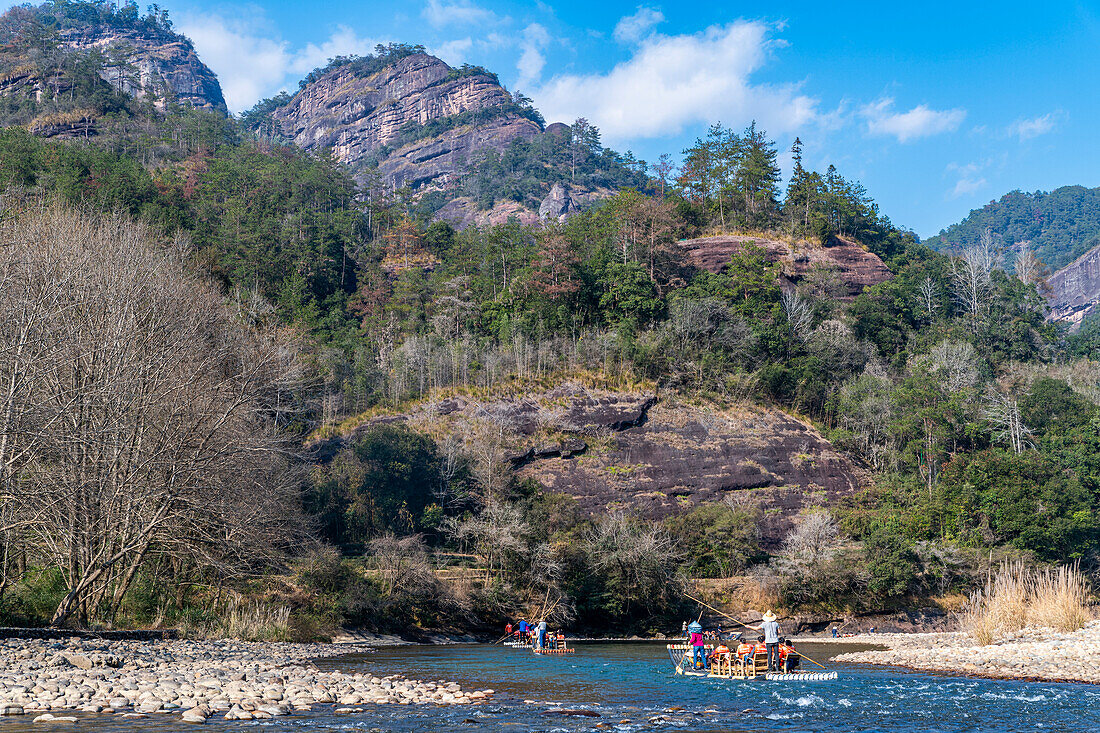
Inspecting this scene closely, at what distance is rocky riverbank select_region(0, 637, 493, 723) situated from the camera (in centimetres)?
1388

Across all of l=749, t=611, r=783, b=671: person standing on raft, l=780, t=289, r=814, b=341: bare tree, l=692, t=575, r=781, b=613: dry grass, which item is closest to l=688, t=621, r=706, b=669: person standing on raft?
l=749, t=611, r=783, b=671: person standing on raft

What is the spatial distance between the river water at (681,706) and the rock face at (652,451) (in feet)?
96.1

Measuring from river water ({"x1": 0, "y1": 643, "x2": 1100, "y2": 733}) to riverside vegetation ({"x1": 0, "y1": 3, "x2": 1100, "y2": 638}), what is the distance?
8897mm

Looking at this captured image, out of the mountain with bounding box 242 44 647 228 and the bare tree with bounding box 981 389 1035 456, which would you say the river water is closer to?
the bare tree with bounding box 981 389 1035 456

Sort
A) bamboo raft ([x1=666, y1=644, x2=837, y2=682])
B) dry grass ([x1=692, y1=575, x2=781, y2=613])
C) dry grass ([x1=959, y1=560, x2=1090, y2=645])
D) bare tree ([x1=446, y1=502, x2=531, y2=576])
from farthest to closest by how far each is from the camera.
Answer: dry grass ([x1=692, y1=575, x2=781, y2=613]) < bare tree ([x1=446, y1=502, x2=531, y2=576]) < dry grass ([x1=959, y1=560, x2=1090, y2=645]) < bamboo raft ([x1=666, y1=644, x2=837, y2=682])

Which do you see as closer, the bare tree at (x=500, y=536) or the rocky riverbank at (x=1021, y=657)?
the rocky riverbank at (x=1021, y=657)

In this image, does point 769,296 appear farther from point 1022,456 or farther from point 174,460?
point 174,460

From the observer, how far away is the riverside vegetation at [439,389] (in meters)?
24.9

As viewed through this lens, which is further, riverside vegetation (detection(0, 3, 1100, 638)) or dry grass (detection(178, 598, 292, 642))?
dry grass (detection(178, 598, 292, 642))

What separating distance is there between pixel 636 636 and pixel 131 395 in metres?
29.9

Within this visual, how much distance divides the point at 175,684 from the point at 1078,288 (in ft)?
664

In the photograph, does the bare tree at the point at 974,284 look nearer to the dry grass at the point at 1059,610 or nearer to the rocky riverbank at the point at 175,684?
the dry grass at the point at 1059,610

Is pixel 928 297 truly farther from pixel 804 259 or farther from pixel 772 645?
pixel 772 645

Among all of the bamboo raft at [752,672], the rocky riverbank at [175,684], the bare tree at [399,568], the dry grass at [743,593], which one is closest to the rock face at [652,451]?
the dry grass at [743,593]
